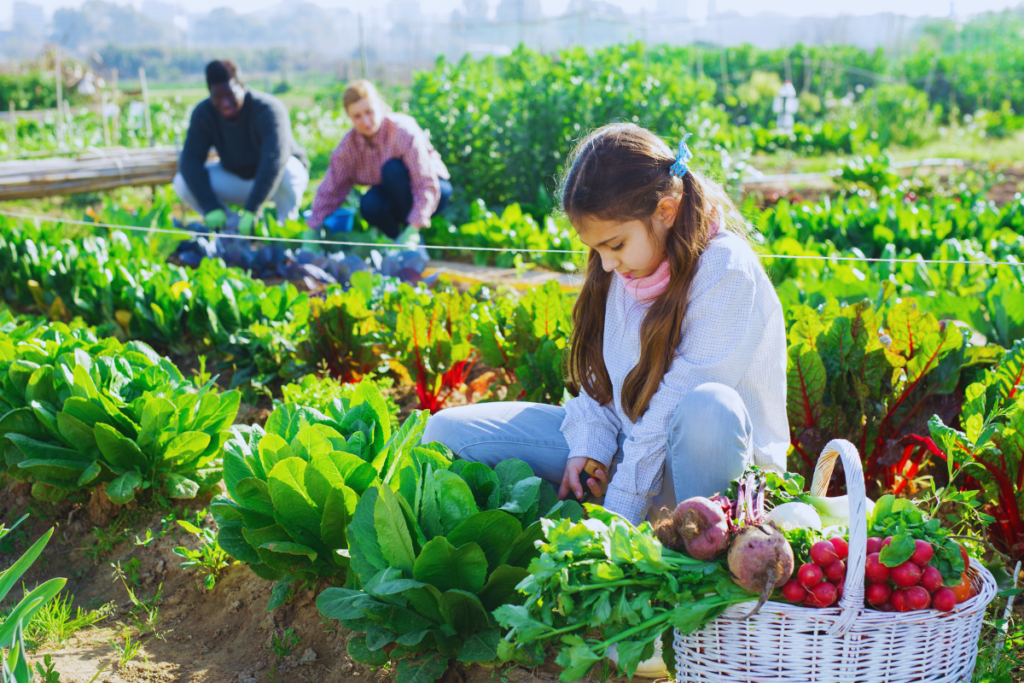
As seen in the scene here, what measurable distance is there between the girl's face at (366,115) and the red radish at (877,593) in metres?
4.12

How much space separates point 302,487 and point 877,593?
123cm

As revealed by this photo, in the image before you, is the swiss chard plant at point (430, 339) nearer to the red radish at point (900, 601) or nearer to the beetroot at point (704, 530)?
the beetroot at point (704, 530)

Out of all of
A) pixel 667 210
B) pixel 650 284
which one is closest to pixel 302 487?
pixel 650 284

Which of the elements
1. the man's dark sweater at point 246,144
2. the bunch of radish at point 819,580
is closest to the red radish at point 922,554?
the bunch of radish at point 819,580

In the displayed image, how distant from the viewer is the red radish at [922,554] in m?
A: 1.27

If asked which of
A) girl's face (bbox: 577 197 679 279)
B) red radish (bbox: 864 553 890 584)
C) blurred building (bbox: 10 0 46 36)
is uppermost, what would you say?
blurred building (bbox: 10 0 46 36)

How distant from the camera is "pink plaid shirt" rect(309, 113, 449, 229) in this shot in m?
4.86

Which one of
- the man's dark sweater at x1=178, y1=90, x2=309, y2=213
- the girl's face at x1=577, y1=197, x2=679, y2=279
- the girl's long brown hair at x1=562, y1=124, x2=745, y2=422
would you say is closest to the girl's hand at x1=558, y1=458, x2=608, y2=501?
the girl's long brown hair at x1=562, y1=124, x2=745, y2=422

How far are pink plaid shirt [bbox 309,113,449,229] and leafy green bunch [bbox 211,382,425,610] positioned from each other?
287 cm

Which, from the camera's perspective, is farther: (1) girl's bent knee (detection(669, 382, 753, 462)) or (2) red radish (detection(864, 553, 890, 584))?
(1) girl's bent knee (detection(669, 382, 753, 462))

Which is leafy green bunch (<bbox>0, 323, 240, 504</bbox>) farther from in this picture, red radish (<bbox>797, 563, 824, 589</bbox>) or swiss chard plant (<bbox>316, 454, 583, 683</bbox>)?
red radish (<bbox>797, 563, 824, 589</bbox>)

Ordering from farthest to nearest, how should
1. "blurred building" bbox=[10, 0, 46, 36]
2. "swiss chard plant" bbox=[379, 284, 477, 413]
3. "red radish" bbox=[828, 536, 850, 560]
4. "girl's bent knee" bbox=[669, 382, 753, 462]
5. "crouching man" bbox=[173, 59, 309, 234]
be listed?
"blurred building" bbox=[10, 0, 46, 36], "crouching man" bbox=[173, 59, 309, 234], "swiss chard plant" bbox=[379, 284, 477, 413], "girl's bent knee" bbox=[669, 382, 753, 462], "red radish" bbox=[828, 536, 850, 560]

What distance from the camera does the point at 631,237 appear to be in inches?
68.9

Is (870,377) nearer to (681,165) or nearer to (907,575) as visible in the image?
(681,165)
